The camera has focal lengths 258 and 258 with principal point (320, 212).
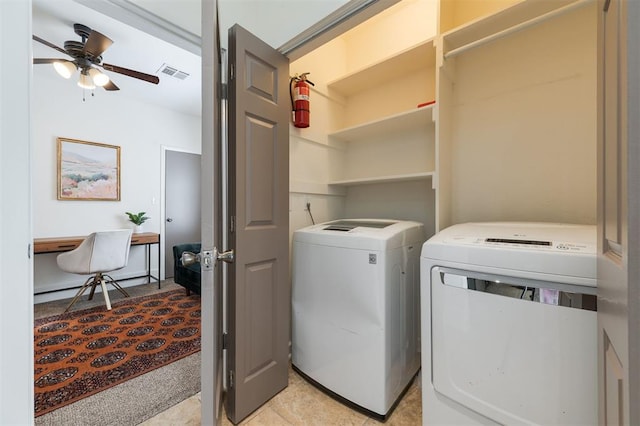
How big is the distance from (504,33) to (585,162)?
76 centimetres

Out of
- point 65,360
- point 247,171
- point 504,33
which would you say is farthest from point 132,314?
point 504,33

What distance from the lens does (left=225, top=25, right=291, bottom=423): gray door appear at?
128 centimetres

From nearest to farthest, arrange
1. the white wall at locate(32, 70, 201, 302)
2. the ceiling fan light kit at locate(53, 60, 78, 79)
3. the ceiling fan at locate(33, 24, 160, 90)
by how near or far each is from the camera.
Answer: the ceiling fan at locate(33, 24, 160, 90) < the ceiling fan light kit at locate(53, 60, 78, 79) < the white wall at locate(32, 70, 201, 302)

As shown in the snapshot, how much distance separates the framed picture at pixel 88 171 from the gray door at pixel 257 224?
129 inches

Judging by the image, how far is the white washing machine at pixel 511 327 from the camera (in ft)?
2.54

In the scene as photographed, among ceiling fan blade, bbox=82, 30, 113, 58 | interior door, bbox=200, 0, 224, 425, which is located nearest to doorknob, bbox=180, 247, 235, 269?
interior door, bbox=200, 0, 224, 425

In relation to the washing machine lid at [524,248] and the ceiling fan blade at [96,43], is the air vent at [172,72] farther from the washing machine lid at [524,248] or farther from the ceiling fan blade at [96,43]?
the washing machine lid at [524,248]

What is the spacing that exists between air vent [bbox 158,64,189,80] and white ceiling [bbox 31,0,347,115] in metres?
0.04

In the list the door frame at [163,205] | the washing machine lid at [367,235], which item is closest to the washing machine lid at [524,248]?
the washing machine lid at [367,235]

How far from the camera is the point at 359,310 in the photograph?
1333mm

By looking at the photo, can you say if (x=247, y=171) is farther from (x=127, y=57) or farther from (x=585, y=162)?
(x=127, y=57)

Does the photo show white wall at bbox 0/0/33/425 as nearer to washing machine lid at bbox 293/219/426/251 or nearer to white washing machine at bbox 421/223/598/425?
→ washing machine lid at bbox 293/219/426/251

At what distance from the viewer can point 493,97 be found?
1.57 m

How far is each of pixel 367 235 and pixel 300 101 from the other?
1065 millimetres
